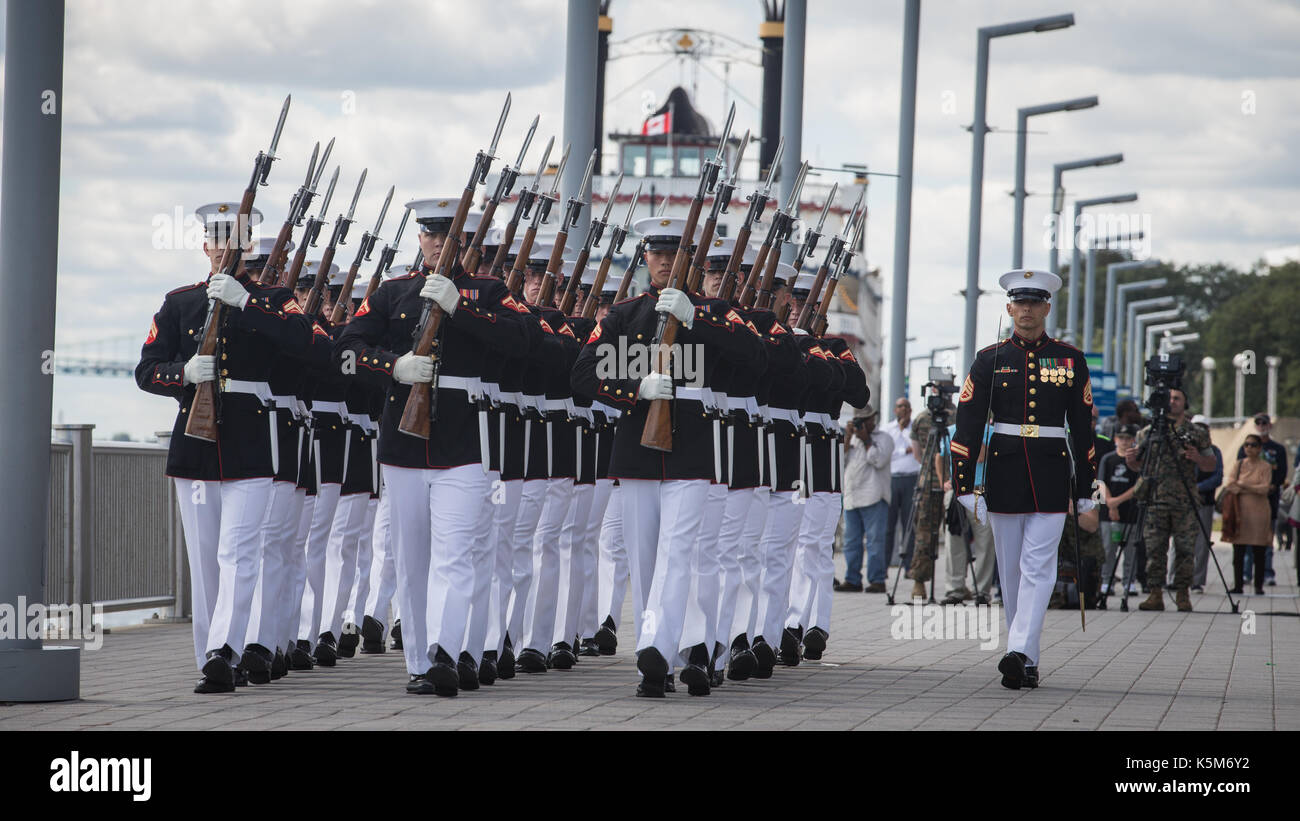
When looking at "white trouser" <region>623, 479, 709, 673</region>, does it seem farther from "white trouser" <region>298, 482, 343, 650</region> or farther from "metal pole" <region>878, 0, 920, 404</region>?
"metal pole" <region>878, 0, 920, 404</region>

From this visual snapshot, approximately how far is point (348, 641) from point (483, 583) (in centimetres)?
242

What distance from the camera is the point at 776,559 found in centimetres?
1180

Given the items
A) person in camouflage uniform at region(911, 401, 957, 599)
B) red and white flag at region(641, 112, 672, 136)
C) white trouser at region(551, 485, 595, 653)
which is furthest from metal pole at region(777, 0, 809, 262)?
red and white flag at region(641, 112, 672, 136)

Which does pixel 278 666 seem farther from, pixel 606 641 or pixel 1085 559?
pixel 1085 559

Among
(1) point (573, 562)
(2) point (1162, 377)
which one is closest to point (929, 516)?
(2) point (1162, 377)

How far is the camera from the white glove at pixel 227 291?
9.77 meters

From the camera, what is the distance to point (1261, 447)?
22641mm

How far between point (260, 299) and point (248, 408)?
56 cm

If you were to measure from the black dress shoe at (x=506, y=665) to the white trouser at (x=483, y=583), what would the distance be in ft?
1.78

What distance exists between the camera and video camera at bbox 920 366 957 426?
18.0m

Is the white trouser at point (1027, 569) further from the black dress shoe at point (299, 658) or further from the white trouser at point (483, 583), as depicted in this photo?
the black dress shoe at point (299, 658)

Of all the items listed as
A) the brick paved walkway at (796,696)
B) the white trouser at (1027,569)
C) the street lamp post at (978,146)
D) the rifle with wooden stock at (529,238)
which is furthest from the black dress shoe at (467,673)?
the street lamp post at (978,146)

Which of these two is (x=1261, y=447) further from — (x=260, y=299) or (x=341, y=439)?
(x=260, y=299)
